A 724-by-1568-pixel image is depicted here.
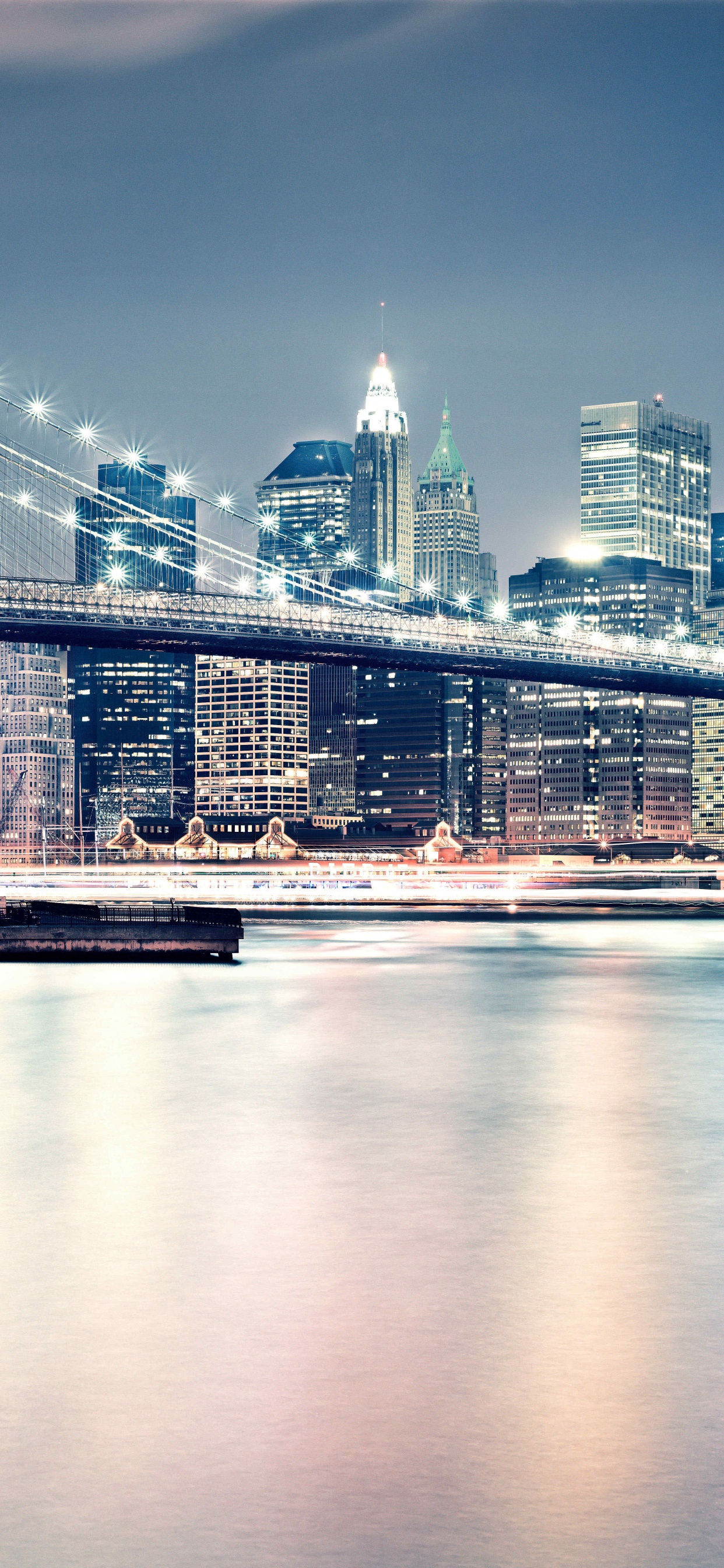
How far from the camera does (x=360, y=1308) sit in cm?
1126

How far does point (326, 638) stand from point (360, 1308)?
88.8 metres

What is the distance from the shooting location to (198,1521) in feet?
25.0

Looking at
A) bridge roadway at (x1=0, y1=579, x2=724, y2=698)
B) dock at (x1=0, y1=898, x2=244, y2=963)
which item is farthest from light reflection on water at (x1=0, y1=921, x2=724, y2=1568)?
bridge roadway at (x1=0, y1=579, x2=724, y2=698)

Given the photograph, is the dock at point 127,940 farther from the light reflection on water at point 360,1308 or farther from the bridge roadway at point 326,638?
the bridge roadway at point 326,638

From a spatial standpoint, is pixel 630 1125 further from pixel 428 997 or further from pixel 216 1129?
pixel 428 997

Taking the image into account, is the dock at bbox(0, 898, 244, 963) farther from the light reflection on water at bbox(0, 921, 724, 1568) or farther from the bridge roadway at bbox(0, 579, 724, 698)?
the bridge roadway at bbox(0, 579, 724, 698)

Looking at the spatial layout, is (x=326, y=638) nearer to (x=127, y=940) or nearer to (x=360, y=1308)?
(x=127, y=940)

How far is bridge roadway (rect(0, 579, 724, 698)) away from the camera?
87250 mm

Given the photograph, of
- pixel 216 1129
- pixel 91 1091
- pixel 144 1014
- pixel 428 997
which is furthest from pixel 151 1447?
pixel 428 997

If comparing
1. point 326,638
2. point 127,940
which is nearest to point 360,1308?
point 127,940

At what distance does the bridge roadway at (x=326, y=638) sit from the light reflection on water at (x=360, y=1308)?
62.8 m

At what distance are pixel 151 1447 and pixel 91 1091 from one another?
45.7 feet

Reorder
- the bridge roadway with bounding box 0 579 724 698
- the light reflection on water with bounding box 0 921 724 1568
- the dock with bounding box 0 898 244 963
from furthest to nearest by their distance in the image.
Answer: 1. the bridge roadway with bounding box 0 579 724 698
2. the dock with bounding box 0 898 244 963
3. the light reflection on water with bounding box 0 921 724 1568

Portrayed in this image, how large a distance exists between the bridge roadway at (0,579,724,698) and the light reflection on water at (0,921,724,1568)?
62.8m
